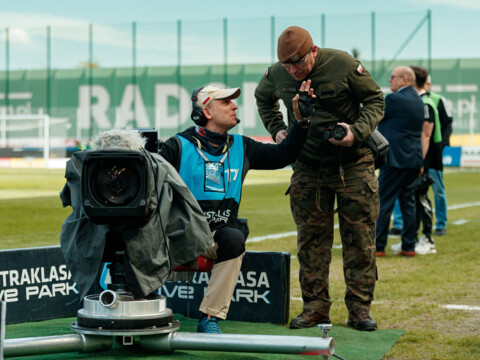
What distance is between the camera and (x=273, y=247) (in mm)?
9602

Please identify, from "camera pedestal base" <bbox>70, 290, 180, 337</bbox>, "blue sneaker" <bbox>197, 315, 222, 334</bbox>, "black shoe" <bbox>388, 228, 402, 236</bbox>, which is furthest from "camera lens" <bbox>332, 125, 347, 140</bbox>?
"black shoe" <bbox>388, 228, 402, 236</bbox>

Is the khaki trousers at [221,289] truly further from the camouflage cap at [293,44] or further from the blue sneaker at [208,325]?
the camouflage cap at [293,44]

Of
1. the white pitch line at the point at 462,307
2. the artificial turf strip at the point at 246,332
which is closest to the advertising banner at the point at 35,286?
the artificial turf strip at the point at 246,332

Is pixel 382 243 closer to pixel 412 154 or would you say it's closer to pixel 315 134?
pixel 412 154

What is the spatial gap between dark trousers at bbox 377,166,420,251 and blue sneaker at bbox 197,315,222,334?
434 cm

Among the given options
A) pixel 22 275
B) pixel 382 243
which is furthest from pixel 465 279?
pixel 22 275

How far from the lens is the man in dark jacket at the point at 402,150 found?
869cm

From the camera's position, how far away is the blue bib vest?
4898 mm

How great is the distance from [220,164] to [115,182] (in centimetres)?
104

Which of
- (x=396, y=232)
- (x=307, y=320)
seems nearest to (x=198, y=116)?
(x=307, y=320)

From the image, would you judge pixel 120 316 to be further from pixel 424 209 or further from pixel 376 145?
pixel 424 209

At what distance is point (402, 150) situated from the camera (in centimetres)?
869

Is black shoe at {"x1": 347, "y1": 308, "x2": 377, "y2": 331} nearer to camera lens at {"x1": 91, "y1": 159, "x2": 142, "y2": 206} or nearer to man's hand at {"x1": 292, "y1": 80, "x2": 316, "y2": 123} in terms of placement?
man's hand at {"x1": 292, "y1": 80, "x2": 316, "y2": 123}

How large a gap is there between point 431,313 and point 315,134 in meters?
1.66
